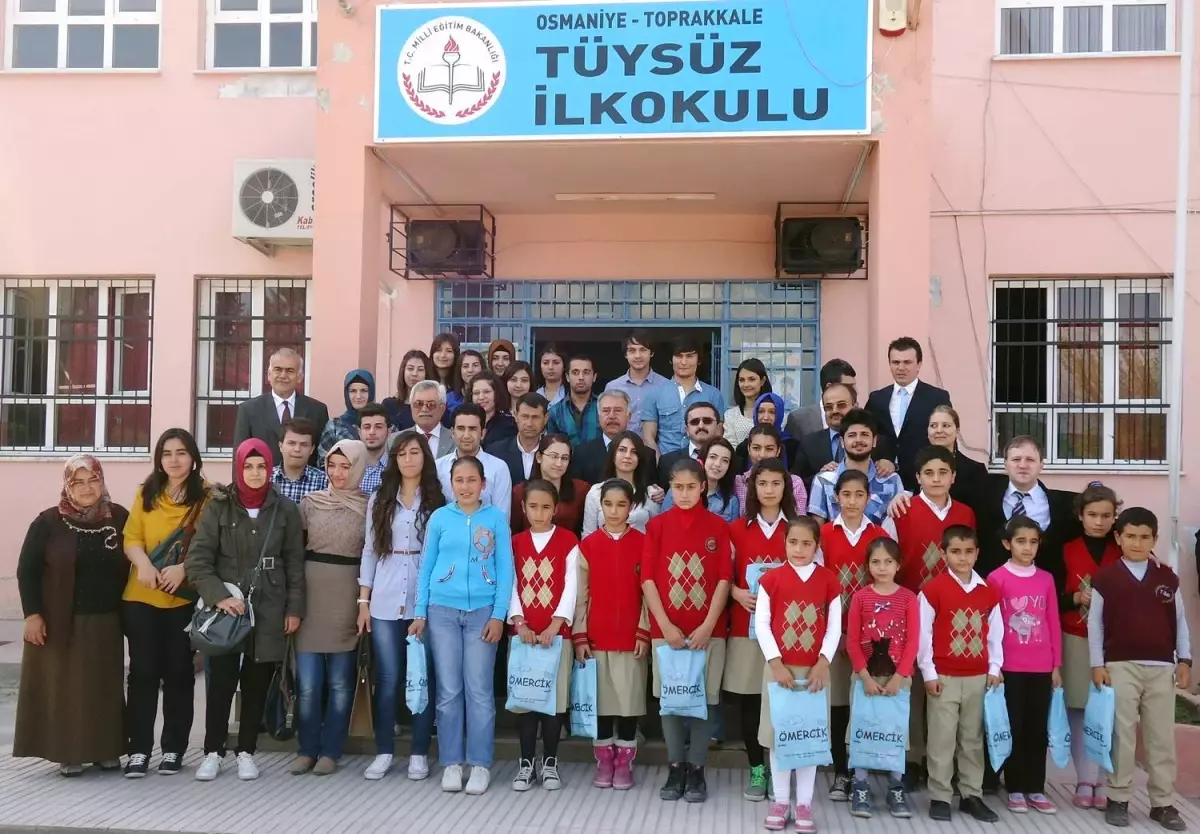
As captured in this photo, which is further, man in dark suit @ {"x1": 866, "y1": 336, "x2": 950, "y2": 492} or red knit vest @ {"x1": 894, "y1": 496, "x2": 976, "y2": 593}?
man in dark suit @ {"x1": 866, "y1": 336, "x2": 950, "y2": 492}

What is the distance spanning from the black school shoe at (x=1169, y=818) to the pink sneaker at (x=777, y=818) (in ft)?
5.62

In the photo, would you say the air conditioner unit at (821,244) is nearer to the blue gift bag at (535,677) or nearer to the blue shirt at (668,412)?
the blue shirt at (668,412)

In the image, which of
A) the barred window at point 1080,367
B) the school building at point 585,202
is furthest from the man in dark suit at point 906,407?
the barred window at point 1080,367

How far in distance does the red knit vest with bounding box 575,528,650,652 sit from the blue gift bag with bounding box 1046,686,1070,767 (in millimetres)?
1903

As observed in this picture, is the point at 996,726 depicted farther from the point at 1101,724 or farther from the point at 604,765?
the point at 604,765

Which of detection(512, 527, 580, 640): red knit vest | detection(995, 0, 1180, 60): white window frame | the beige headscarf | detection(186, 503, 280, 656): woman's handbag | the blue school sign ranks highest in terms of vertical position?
detection(995, 0, 1180, 60): white window frame

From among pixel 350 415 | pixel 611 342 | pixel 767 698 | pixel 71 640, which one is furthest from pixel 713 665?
pixel 611 342

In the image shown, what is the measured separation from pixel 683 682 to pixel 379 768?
1.61 meters

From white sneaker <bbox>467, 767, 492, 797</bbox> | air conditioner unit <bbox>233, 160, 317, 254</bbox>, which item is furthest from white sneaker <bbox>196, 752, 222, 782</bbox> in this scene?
air conditioner unit <bbox>233, 160, 317, 254</bbox>

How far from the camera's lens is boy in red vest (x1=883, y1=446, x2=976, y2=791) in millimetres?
5160

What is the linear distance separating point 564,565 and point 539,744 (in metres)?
1.17

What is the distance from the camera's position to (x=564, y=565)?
205 inches

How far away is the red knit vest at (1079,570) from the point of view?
16.9 ft

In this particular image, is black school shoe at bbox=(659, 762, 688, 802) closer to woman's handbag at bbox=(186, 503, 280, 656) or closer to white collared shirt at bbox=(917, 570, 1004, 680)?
white collared shirt at bbox=(917, 570, 1004, 680)
